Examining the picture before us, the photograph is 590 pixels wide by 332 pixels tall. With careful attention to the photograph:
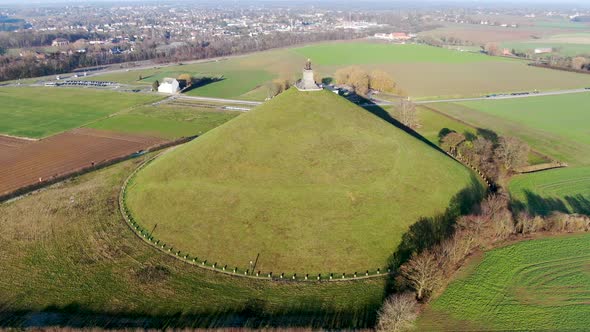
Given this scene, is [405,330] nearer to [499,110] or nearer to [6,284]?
[6,284]

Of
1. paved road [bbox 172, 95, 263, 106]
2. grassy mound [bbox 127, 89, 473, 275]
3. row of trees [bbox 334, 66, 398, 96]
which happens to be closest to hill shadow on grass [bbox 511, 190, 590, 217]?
grassy mound [bbox 127, 89, 473, 275]

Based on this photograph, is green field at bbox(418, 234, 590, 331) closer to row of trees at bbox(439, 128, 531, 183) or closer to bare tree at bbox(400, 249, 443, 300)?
bare tree at bbox(400, 249, 443, 300)

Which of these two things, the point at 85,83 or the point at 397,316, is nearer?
the point at 397,316

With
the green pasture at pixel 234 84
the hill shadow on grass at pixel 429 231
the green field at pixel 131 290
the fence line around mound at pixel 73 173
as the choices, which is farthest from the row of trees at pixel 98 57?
the hill shadow on grass at pixel 429 231

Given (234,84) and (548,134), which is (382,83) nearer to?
(548,134)

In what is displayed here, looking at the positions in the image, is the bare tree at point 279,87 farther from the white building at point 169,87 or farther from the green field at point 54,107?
the green field at point 54,107

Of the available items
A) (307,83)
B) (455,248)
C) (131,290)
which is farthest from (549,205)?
(131,290)

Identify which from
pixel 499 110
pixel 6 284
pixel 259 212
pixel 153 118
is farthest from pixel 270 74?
pixel 6 284
